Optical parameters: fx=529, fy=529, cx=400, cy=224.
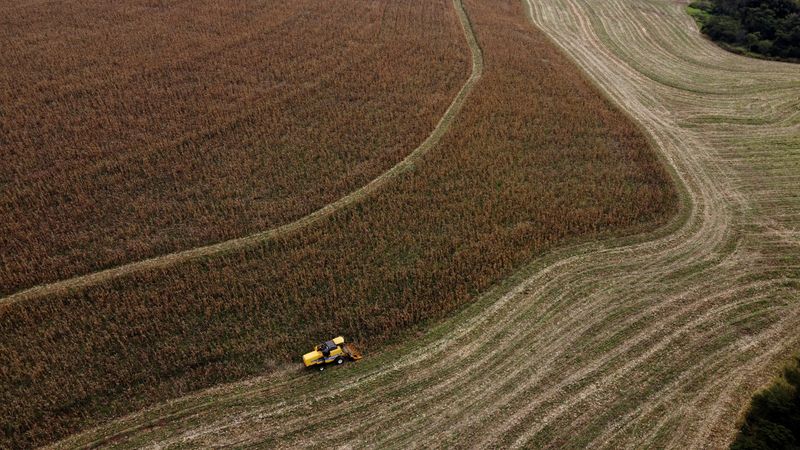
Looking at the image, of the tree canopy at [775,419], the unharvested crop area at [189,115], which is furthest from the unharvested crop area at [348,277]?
the tree canopy at [775,419]

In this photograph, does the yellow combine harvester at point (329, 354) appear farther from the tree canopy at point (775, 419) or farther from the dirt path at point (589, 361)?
the tree canopy at point (775, 419)

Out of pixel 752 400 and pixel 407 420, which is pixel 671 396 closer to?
pixel 752 400

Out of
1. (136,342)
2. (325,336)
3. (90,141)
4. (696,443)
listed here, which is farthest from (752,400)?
(90,141)

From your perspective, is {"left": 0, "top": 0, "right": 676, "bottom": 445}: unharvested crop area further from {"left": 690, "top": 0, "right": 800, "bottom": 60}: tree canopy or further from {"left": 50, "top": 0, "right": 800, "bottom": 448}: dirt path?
A: {"left": 690, "top": 0, "right": 800, "bottom": 60}: tree canopy

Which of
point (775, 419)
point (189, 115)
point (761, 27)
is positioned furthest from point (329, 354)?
point (761, 27)

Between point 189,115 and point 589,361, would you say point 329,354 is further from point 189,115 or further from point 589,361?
point 189,115

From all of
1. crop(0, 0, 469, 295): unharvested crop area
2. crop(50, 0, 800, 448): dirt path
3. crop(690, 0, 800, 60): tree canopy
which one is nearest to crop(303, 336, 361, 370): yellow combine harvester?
crop(50, 0, 800, 448): dirt path
